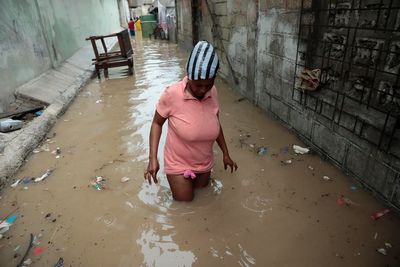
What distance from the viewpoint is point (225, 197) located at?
2.91 meters

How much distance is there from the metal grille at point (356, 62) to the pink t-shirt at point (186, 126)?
1415 millimetres

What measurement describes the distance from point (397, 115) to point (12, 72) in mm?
5716

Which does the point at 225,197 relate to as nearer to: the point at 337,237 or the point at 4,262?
the point at 337,237

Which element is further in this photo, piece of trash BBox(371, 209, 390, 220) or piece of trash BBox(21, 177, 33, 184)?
piece of trash BBox(21, 177, 33, 184)

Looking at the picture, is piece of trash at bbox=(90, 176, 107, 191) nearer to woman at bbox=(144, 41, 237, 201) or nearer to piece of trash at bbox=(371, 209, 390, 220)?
woman at bbox=(144, 41, 237, 201)

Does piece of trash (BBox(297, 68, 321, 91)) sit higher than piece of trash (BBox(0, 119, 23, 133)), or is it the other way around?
piece of trash (BBox(297, 68, 321, 91))

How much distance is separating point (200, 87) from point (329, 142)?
1.88 metres

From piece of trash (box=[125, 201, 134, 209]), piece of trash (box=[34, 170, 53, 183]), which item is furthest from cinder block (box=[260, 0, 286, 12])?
piece of trash (box=[34, 170, 53, 183])

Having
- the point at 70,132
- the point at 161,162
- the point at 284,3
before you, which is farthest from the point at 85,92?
the point at 284,3

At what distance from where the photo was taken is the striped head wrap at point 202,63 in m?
2.04

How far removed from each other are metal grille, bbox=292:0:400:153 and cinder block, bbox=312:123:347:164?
0.16 meters

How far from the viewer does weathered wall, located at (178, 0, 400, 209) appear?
254cm

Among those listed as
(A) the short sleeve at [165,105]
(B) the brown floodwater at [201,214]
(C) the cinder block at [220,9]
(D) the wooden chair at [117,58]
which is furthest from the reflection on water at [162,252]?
(D) the wooden chair at [117,58]

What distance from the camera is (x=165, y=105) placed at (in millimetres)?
2395
